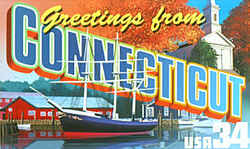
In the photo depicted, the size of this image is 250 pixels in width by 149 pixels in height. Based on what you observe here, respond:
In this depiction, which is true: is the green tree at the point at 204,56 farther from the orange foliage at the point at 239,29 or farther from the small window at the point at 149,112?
the small window at the point at 149,112

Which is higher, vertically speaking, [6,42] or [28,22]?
[28,22]

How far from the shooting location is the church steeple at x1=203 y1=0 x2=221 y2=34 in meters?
12.9

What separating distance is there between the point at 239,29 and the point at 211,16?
1543 mm

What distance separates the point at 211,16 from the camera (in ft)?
42.5

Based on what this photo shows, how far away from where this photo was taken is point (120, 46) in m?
12.8

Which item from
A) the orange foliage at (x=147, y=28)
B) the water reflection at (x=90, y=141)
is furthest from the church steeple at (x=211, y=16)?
the water reflection at (x=90, y=141)

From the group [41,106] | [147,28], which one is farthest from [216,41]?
[41,106]

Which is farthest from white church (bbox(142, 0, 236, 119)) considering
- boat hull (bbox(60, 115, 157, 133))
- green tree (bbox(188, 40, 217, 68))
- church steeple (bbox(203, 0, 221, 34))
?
boat hull (bbox(60, 115, 157, 133))

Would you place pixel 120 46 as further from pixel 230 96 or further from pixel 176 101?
pixel 230 96

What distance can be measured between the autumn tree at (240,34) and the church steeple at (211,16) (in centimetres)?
52

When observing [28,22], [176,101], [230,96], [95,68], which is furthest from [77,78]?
[230,96]

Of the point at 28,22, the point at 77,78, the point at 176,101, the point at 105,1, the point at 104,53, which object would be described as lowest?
the point at 176,101

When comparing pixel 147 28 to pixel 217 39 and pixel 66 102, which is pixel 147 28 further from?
pixel 66 102

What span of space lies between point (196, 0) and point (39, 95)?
24.4 ft
